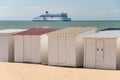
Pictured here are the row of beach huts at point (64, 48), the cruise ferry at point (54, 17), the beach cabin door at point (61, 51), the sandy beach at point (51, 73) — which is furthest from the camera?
the cruise ferry at point (54, 17)

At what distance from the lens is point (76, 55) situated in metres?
20.5

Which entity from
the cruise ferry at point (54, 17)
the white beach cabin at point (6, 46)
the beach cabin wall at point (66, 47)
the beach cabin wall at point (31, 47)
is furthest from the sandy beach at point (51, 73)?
the cruise ferry at point (54, 17)

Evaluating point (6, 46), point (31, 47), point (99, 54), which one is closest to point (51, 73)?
point (99, 54)

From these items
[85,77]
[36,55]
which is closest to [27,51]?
[36,55]

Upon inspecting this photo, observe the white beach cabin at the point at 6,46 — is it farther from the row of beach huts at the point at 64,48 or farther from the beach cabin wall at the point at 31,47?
the beach cabin wall at the point at 31,47

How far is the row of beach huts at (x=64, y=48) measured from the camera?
64.3ft

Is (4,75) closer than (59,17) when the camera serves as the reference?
Yes

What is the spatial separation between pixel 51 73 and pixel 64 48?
2.77 metres

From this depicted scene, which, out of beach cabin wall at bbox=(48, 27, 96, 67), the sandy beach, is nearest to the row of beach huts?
beach cabin wall at bbox=(48, 27, 96, 67)

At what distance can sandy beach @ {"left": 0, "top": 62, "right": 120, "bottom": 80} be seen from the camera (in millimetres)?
17297

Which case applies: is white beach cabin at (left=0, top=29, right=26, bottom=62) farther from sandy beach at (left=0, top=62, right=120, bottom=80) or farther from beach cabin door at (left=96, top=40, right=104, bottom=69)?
beach cabin door at (left=96, top=40, right=104, bottom=69)

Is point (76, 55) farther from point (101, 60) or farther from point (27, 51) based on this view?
point (27, 51)

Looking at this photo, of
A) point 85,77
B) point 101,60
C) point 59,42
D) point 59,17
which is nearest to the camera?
point 85,77

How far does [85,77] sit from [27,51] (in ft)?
20.5
